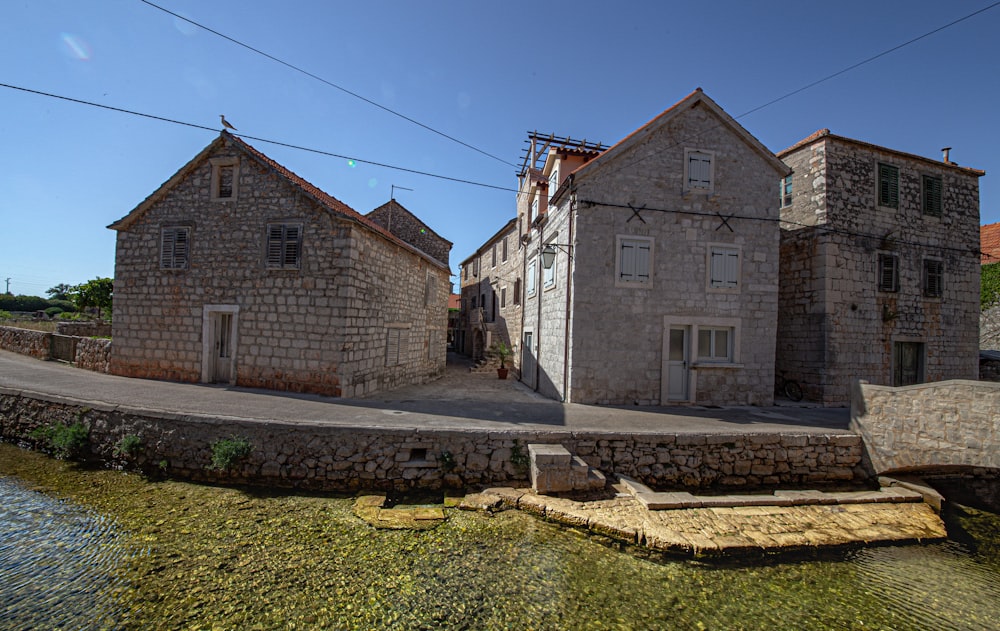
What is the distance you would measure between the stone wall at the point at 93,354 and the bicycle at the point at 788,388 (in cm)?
2147

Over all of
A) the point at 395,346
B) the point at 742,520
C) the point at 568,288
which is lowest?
the point at 742,520

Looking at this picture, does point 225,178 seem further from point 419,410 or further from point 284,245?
point 419,410

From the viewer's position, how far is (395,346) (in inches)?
534

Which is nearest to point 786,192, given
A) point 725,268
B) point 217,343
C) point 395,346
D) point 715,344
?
point 725,268

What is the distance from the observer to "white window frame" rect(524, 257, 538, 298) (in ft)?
48.2

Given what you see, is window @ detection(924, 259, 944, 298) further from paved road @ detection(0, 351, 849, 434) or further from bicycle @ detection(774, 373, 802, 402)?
paved road @ detection(0, 351, 849, 434)

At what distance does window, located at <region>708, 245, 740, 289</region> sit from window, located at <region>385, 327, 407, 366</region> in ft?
31.6

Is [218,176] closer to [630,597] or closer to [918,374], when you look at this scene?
[630,597]

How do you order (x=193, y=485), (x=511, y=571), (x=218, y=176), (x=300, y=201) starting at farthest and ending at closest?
1. (x=218, y=176)
2. (x=300, y=201)
3. (x=193, y=485)
4. (x=511, y=571)

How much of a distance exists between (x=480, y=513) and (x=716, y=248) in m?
9.46

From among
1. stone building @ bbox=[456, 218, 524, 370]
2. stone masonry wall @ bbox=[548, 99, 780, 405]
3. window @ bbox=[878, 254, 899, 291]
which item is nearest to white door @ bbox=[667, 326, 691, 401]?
stone masonry wall @ bbox=[548, 99, 780, 405]

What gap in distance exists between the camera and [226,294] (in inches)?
457

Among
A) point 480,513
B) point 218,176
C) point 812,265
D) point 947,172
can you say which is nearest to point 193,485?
point 480,513

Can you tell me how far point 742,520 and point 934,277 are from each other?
13193mm
